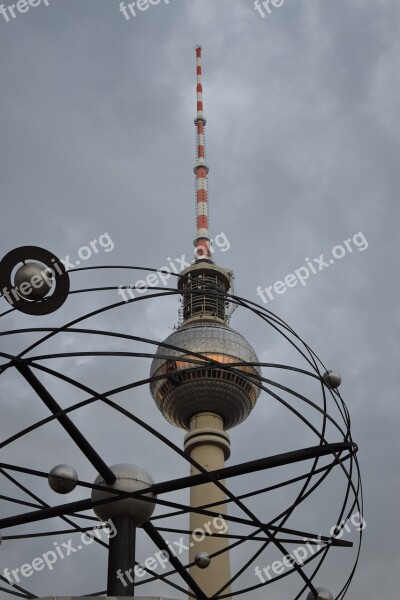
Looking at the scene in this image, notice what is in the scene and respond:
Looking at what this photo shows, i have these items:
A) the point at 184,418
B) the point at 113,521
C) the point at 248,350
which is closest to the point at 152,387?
the point at 184,418

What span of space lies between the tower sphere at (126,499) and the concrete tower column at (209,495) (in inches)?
1403

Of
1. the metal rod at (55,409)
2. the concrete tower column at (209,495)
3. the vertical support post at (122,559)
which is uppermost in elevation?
the concrete tower column at (209,495)

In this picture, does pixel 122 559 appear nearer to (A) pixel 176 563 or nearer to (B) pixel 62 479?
(A) pixel 176 563

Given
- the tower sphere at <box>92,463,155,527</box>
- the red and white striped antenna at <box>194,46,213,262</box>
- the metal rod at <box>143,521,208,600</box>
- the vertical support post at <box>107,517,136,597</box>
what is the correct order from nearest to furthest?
1. the vertical support post at <box>107,517,136,597</box>
2. the tower sphere at <box>92,463,155,527</box>
3. the metal rod at <box>143,521,208,600</box>
4. the red and white striped antenna at <box>194,46,213,262</box>

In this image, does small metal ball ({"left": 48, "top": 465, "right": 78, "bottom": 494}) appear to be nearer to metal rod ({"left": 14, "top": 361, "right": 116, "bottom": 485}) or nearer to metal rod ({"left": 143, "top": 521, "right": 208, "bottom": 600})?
metal rod ({"left": 14, "top": 361, "right": 116, "bottom": 485})

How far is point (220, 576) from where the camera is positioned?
46.7m

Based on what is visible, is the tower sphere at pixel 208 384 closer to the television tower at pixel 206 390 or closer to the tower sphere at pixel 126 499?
the television tower at pixel 206 390

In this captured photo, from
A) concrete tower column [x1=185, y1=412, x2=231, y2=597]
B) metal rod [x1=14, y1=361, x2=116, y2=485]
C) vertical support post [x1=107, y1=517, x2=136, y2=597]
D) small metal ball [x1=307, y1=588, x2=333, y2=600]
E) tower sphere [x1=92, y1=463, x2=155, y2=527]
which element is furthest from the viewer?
concrete tower column [x1=185, y1=412, x2=231, y2=597]

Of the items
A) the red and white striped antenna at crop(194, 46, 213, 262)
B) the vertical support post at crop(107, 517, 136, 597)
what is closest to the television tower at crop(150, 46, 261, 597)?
the red and white striped antenna at crop(194, 46, 213, 262)

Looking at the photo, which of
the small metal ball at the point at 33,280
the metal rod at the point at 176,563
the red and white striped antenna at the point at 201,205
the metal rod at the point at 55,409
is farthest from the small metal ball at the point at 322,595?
the red and white striped antenna at the point at 201,205

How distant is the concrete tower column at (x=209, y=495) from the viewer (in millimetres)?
46438

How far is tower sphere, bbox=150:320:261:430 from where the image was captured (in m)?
53.2

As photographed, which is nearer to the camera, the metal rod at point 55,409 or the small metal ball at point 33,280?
the metal rod at point 55,409

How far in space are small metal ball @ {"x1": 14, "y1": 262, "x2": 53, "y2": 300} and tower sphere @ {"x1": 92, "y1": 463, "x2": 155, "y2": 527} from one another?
271cm
